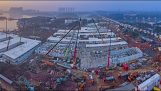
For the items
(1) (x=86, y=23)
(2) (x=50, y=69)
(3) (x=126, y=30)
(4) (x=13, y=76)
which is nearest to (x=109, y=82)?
(2) (x=50, y=69)

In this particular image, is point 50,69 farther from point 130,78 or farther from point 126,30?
point 126,30

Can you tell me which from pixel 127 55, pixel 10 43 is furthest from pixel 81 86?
pixel 10 43

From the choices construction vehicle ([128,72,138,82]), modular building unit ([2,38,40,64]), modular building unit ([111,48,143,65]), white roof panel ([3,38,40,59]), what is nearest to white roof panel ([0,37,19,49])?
white roof panel ([3,38,40,59])

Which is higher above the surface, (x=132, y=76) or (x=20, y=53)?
(x=20, y=53)

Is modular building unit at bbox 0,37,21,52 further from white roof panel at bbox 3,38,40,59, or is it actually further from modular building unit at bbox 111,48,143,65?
modular building unit at bbox 111,48,143,65

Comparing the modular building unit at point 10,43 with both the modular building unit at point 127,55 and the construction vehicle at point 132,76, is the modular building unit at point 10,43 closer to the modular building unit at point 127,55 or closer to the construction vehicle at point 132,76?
the modular building unit at point 127,55

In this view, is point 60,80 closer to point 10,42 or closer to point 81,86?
point 81,86

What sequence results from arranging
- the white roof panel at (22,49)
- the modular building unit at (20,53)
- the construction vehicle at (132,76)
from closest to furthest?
the construction vehicle at (132,76) < the modular building unit at (20,53) < the white roof panel at (22,49)

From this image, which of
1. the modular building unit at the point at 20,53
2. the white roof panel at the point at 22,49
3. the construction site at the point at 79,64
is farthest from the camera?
the white roof panel at the point at 22,49

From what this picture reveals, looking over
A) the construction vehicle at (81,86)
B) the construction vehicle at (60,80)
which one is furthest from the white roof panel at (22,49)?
the construction vehicle at (81,86)
